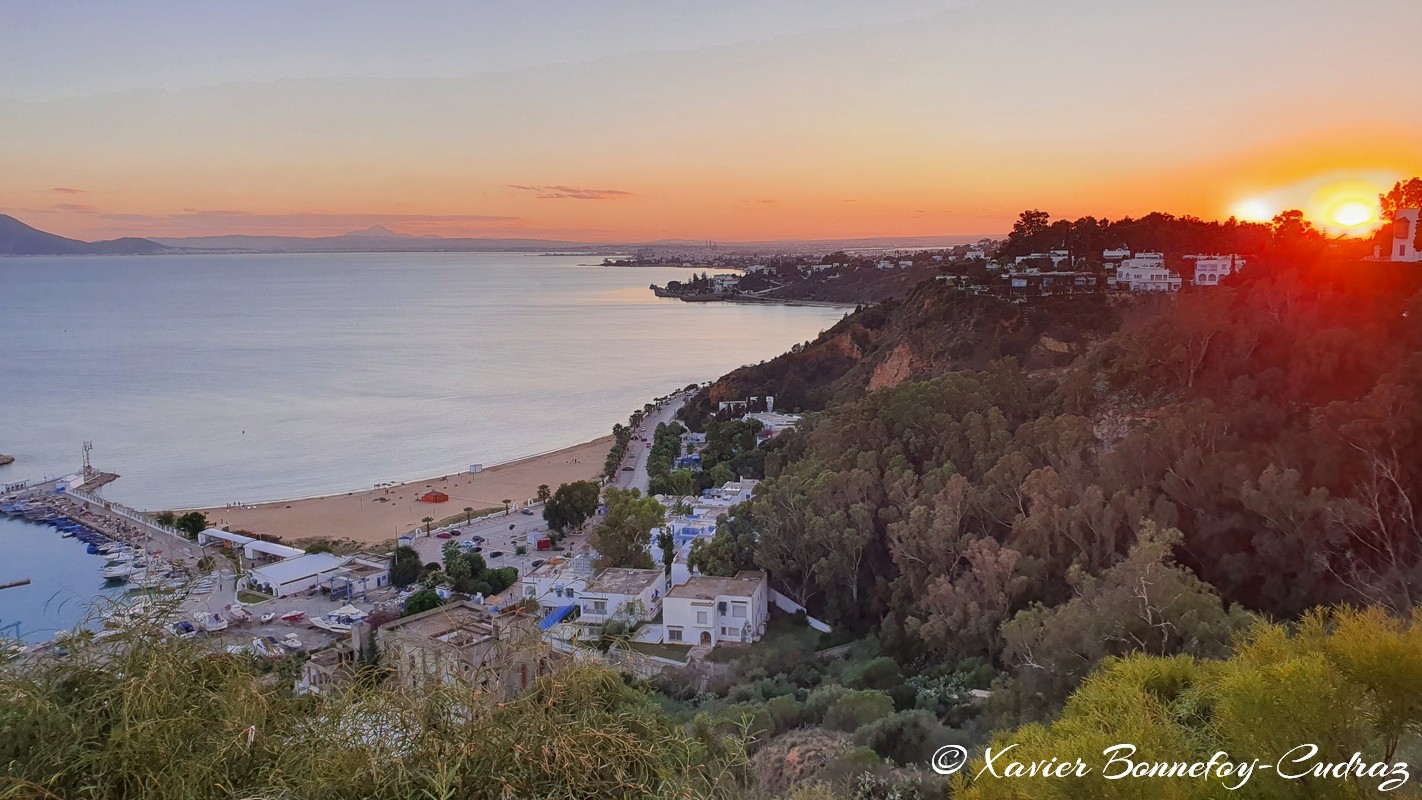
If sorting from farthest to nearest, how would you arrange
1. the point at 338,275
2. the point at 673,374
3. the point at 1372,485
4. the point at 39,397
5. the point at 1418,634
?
1. the point at 338,275
2. the point at 673,374
3. the point at 39,397
4. the point at 1372,485
5. the point at 1418,634

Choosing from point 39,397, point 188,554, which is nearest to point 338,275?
point 39,397

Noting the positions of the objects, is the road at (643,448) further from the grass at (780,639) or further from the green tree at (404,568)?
the grass at (780,639)

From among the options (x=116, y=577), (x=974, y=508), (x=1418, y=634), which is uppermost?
(x=1418, y=634)

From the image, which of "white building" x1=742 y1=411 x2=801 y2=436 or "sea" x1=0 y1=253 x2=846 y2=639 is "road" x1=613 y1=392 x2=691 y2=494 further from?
"white building" x1=742 y1=411 x2=801 y2=436

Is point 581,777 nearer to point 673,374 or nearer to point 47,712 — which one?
point 47,712

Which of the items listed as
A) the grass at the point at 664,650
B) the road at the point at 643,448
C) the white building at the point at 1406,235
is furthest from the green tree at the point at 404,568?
the white building at the point at 1406,235

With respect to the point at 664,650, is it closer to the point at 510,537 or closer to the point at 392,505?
the point at 510,537

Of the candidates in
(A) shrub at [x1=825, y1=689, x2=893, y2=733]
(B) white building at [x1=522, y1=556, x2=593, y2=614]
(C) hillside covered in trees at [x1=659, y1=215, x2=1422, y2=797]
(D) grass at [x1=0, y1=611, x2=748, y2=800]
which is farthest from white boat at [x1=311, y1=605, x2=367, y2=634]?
(D) grass at [x1=0, y1=611, x2=748, y2=800]
